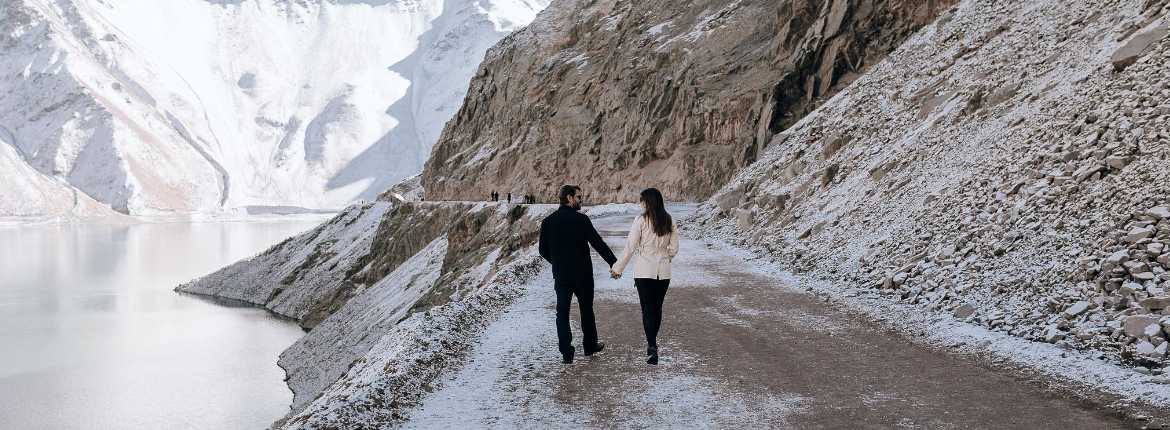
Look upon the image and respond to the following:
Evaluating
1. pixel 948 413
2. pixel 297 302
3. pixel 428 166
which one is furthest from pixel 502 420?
pixel 428 166

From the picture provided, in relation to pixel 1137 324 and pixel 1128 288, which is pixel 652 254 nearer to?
pixel 1137 324

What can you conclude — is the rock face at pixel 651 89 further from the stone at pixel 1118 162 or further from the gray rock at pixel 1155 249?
the gray rock at pixel 1155 249

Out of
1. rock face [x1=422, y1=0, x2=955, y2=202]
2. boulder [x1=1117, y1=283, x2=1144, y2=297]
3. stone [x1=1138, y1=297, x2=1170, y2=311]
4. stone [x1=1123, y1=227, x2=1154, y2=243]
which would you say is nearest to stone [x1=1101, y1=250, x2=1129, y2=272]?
stone [x1=1123, y1=227, x2=1154, y2=243]

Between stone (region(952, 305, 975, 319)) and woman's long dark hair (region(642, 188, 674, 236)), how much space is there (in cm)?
466

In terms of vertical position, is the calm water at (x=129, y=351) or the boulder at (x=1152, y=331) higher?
the boulder at (x=1152, y=331)

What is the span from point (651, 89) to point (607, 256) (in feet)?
156

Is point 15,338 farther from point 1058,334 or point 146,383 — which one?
point 1058,334

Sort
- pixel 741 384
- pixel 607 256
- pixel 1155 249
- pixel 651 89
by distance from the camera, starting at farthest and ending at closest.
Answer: pixel 651 89, pixel 1155 249, pixel 607 256, pixel 741 384

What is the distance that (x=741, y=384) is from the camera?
7.92 metres

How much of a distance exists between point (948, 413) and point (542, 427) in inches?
133

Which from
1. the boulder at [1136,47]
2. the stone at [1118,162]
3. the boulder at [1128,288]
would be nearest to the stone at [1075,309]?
the boulder at [1128,288]

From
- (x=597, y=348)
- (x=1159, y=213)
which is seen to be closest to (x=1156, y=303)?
(x=1159, y=213)

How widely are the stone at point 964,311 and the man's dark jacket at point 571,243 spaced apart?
5033mm

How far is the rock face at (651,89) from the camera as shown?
42.8m
